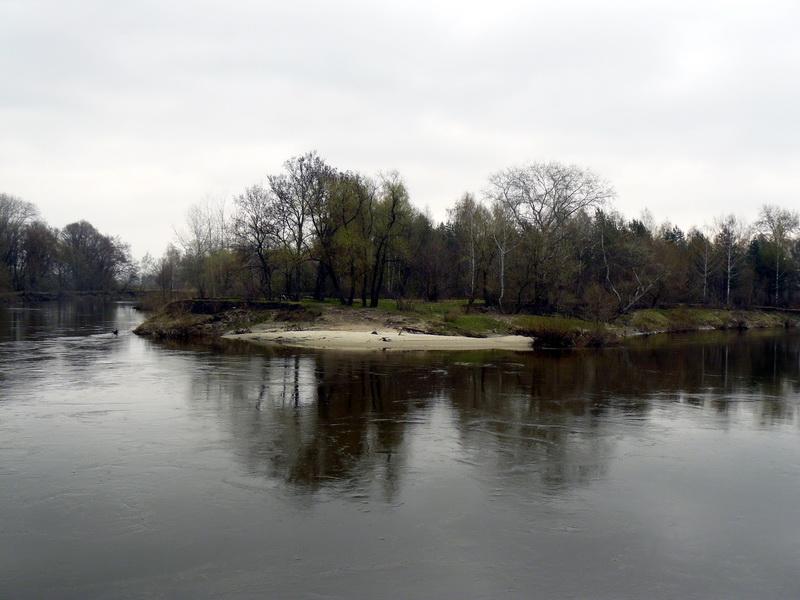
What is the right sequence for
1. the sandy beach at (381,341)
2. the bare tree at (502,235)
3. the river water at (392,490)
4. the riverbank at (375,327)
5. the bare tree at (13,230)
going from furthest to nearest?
the bare tree at (13,230) → the bare tree at (502,235) → the riverbank at (375,327) → the sandy beach at (381,341) → the river water at (392,490)

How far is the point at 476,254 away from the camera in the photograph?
57656 mm

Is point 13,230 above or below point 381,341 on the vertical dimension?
above

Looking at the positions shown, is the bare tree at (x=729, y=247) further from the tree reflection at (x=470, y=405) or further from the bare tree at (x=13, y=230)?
the bare tree at (x=13, y=230)

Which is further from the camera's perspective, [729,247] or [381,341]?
[729,247]

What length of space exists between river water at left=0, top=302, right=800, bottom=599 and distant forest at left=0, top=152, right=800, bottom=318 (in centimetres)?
2838

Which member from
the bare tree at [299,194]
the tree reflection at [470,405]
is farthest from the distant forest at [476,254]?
the tree reflection at [470,405]

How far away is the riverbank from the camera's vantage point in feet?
134

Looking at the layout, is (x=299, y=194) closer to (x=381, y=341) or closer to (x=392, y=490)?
(x=381, y=341)

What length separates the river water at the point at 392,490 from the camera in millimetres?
8453

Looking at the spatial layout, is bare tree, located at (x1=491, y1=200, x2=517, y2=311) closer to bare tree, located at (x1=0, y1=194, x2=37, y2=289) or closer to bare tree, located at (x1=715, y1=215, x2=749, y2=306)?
bare tree, located at (x1=715, y1=215, x2=749, y2=306)

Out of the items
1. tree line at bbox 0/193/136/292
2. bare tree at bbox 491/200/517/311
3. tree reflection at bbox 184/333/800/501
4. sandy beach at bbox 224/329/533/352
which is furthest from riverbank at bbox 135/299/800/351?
tree line at bbox 0/193/136/292

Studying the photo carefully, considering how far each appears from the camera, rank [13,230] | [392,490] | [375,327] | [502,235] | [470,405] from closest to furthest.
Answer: [392,490] → [470,405] → [375,327] → [502,235] → [13,230]

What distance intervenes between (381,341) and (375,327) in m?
4.86

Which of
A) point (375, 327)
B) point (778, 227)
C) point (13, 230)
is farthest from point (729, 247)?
point (13, 230)
